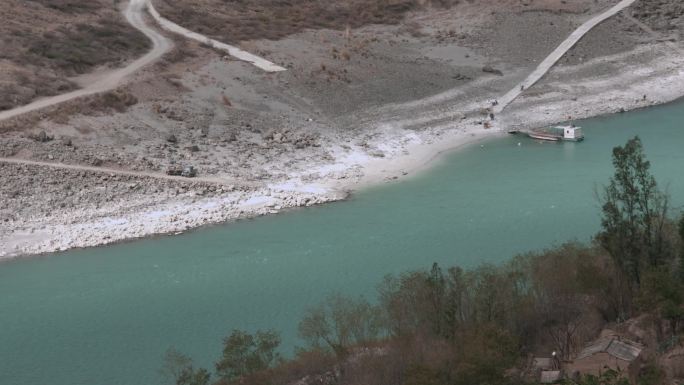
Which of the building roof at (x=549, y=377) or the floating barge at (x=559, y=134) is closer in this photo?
the building roof at (x=549, y=377)

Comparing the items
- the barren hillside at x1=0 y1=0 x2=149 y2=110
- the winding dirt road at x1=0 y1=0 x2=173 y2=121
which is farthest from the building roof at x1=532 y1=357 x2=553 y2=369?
the barren hillside at x1=0 y1=0 x2=149 y2=110

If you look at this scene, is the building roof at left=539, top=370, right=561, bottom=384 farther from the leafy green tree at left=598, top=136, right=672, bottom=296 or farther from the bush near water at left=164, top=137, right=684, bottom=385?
the leafy green tree at left=598, top=136, right=672, bottom=296

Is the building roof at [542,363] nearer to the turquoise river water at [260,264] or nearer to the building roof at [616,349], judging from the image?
the building roof at [616,349]

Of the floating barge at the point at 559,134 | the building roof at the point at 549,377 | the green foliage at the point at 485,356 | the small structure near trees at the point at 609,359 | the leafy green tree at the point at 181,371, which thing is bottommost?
the leafy green tree at the point at 181,371

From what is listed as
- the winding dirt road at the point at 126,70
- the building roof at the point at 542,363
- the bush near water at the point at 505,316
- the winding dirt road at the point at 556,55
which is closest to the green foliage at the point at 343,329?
the bush near water at the point at 505,316

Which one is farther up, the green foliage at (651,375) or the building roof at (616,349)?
the green foliage at (651,375)

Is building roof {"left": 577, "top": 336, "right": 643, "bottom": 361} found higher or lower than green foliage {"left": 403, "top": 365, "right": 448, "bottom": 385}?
lower

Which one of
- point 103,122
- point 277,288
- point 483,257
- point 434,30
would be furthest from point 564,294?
point 434,30
